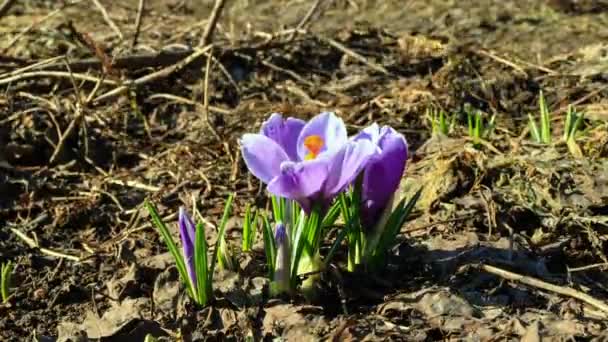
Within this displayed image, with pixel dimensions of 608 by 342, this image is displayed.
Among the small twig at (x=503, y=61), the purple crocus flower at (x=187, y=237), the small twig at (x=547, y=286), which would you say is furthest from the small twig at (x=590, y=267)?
the small twig at (x=503, y=61)

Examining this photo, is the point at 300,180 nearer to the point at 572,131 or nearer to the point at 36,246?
the point at 36,246

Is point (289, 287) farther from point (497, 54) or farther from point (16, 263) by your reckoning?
point (497, 54)

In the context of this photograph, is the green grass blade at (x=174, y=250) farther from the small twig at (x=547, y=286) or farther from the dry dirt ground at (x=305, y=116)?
the small twig at (x=547, y=286)

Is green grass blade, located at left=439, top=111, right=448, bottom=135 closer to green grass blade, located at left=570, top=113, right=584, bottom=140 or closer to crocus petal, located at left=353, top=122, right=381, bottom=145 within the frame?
green grass blade, located at left=570, top=113, right=584, bottom=140

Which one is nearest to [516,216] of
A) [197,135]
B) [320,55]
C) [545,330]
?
[545,330]

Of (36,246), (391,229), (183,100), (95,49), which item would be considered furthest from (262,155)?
(183,100)

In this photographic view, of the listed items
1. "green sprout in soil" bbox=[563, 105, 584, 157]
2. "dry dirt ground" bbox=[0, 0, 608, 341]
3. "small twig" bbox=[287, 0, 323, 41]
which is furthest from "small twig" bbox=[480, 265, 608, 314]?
"small twig" bbox=[287, 0, 323, 41]
